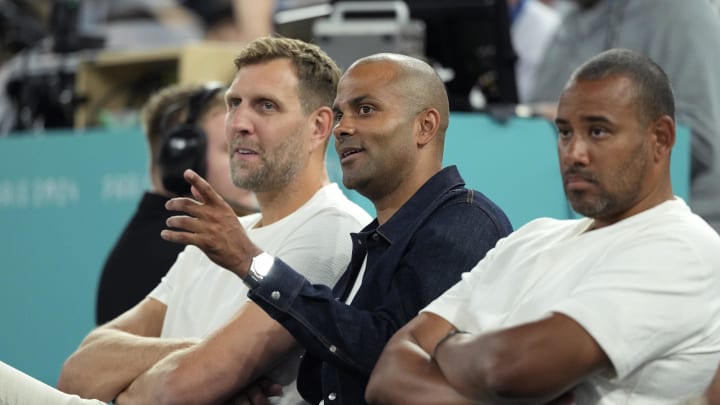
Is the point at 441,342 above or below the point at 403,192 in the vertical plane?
below

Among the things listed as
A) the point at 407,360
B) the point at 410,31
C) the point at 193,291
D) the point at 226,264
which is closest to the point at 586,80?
the point at 407,360

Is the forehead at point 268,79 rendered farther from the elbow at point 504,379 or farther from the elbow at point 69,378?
the elbow at point 504,379

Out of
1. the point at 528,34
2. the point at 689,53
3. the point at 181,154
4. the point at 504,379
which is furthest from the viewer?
the point at 528,34

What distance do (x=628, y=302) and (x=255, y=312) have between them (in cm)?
106

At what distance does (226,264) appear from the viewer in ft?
8.90

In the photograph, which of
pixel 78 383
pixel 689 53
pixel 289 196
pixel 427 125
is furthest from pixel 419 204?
pixel 689 53

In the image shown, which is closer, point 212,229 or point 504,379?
point 504,379

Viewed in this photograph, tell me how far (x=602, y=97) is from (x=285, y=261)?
1.03 metres

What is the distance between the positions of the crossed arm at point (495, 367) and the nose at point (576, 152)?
13.4 inches

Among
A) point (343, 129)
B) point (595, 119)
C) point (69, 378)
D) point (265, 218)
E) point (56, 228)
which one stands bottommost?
point (56, 228)

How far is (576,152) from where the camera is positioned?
2.46 metres

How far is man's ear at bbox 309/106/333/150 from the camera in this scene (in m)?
3.48

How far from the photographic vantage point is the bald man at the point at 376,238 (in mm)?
2709

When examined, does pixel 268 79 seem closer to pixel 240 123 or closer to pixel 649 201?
pixel 240 123
